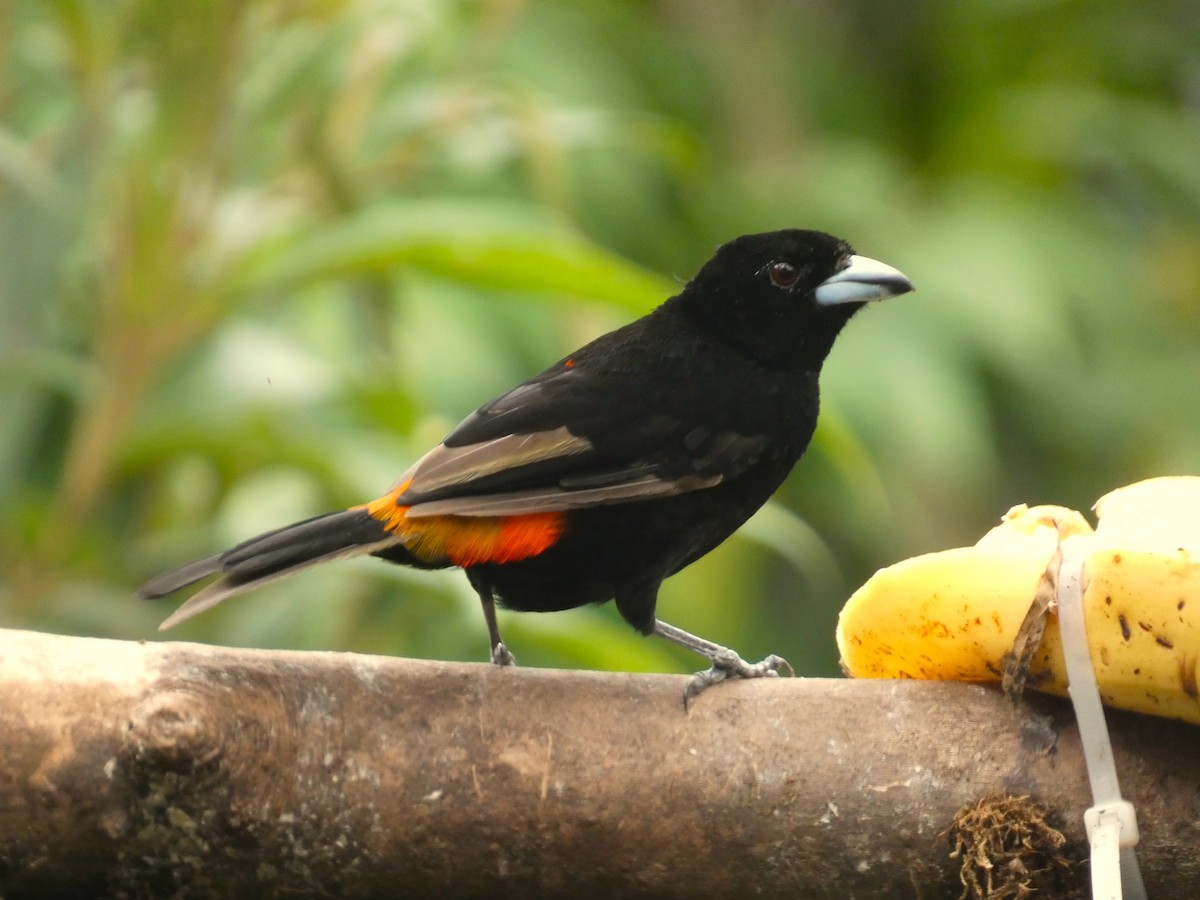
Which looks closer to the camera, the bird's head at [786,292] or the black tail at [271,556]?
the black tail at [271,556]

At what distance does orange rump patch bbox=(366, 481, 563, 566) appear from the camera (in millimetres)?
2422

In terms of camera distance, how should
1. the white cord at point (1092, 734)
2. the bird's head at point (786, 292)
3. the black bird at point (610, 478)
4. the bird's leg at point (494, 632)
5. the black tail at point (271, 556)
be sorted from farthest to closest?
the bird's head at point (786, 292) → the bird's leg at point (494, 632) → the black bird at point (610, 478) → the black tail at point (271, 556) → the white cord at point (1092, 734)

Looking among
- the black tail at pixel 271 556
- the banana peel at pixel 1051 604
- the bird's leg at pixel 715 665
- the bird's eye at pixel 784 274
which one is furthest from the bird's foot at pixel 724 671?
the bird's eye at pixel 784 274

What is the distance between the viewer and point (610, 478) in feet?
8.09

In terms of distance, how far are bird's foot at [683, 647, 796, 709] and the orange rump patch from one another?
1.07ft

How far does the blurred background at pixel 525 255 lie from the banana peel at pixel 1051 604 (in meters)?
1.13

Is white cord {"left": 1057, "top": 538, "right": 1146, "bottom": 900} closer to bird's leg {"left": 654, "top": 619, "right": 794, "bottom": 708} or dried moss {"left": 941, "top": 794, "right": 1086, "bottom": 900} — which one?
dried moss {"left": 941, "top": 794, "right": 1086, "bottom": 900}

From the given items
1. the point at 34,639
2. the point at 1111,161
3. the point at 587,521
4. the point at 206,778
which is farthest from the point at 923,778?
the point at 1111,161

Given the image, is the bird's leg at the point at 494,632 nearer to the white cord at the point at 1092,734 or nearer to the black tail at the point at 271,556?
the black tail at the point at 271,556

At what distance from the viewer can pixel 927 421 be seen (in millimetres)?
5098

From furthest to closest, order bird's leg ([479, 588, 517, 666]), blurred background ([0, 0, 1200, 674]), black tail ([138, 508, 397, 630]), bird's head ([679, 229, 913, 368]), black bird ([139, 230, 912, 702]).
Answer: blurred background ([0, 0, 1200, 674])
bird's head ([679, 229, 913, 368])
bird's leg ([479, 588, 517, 666])
black bird ([139, 230, 912, 702])
black tail ([138, 508, 397, 630])

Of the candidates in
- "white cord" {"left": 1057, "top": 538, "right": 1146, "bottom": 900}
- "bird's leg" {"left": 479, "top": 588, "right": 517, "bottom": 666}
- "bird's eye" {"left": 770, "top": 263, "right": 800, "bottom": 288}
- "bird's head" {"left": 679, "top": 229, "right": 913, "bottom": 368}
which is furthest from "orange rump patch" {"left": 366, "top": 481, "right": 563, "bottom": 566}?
"white cord" {"left": 1057, "top": 538, "right": 1146, "bottom": 900}

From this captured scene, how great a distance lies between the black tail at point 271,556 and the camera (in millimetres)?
2156

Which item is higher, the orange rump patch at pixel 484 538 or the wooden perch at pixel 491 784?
the orange rump patch at pixel 484 538
